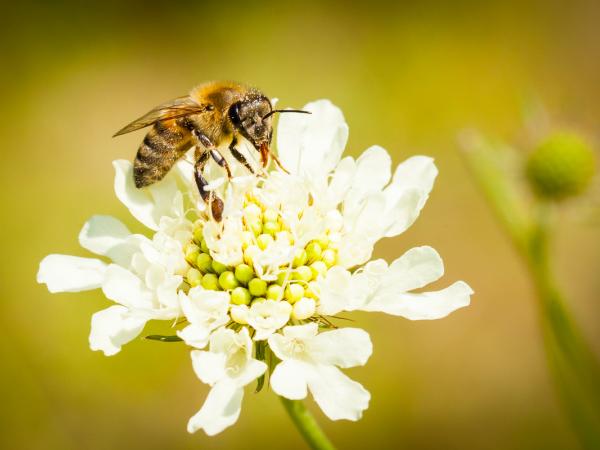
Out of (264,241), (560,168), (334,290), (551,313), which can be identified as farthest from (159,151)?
(560,168)

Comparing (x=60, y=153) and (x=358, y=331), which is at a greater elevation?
(x=60, y=153)

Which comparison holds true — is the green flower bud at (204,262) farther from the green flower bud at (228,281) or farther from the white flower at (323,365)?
the white flower at (323,365)

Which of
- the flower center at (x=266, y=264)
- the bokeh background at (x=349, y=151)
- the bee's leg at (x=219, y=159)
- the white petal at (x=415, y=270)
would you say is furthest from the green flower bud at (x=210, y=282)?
the bokeh background at (x=349, y=151)

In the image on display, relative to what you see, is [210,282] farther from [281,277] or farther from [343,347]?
[343,347]

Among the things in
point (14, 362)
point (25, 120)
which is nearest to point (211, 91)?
point (14, 362)

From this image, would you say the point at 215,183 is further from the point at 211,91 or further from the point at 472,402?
the point at 472,402

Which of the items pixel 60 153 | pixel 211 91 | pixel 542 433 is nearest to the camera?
pixel 211 91
